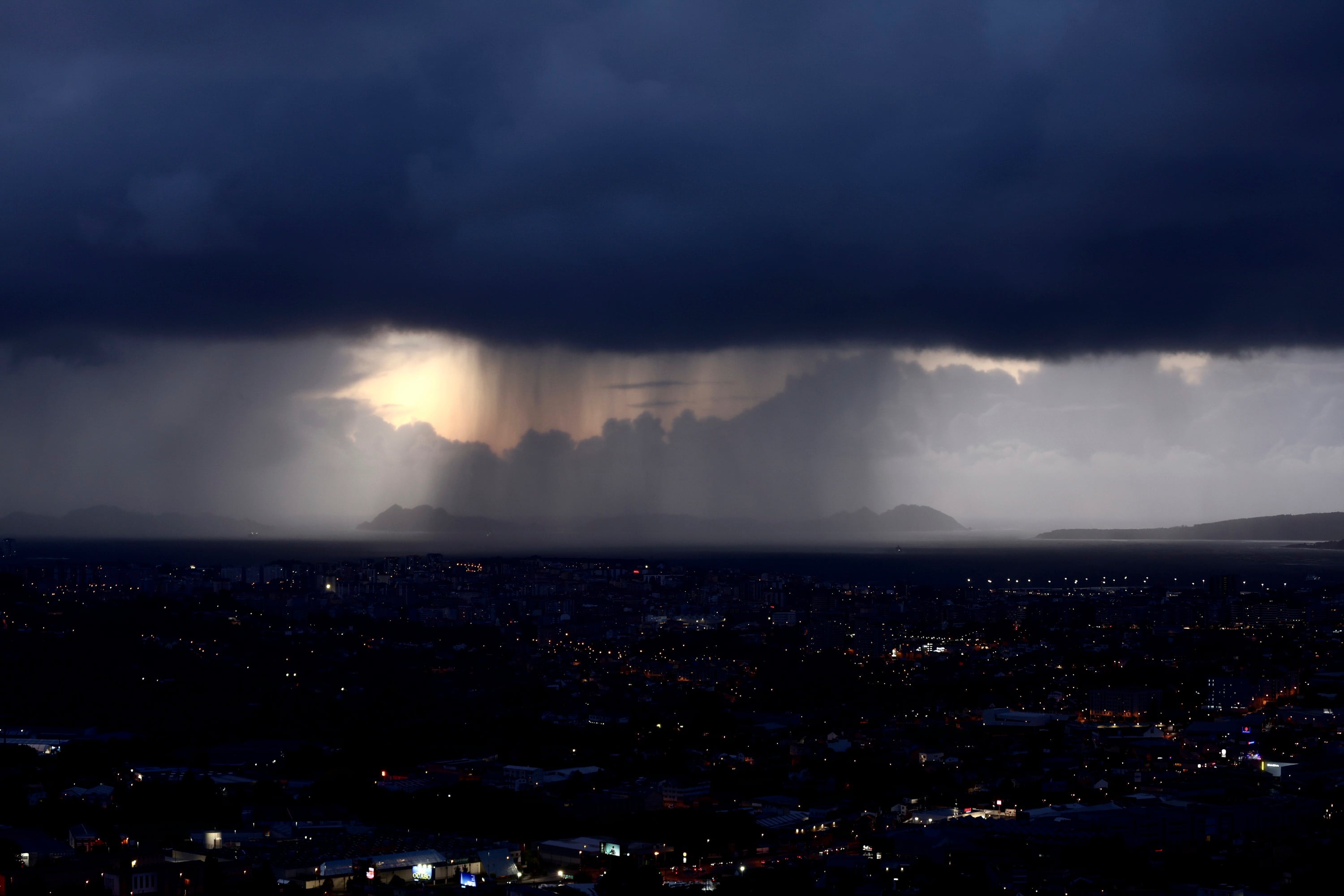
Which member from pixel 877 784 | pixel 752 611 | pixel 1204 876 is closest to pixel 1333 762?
pixel 877 784

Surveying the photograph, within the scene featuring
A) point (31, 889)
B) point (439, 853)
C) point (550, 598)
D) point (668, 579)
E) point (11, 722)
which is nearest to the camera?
point (31, 889)

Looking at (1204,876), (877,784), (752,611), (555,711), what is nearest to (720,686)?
(555,711)

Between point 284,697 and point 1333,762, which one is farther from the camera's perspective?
point 284,697

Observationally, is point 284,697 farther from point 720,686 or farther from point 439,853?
point 439,853

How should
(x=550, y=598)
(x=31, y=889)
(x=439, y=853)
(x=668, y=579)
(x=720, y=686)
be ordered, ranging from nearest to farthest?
1. (x=31, y=889)
2. (x=439, y=853)
3. (x=720, y=686)
4. (x=550, y=598)
5. (x=668, y=579)

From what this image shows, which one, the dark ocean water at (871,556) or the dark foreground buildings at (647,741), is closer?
the dark foreground buildings at (647,741)

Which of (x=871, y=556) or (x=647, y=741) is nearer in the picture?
(x=647, y=741)

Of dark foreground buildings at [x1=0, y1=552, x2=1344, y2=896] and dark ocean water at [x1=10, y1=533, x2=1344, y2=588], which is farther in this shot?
Answer: dark ocean water at [x1=10, y1=533, x2=1344, y2=588]
